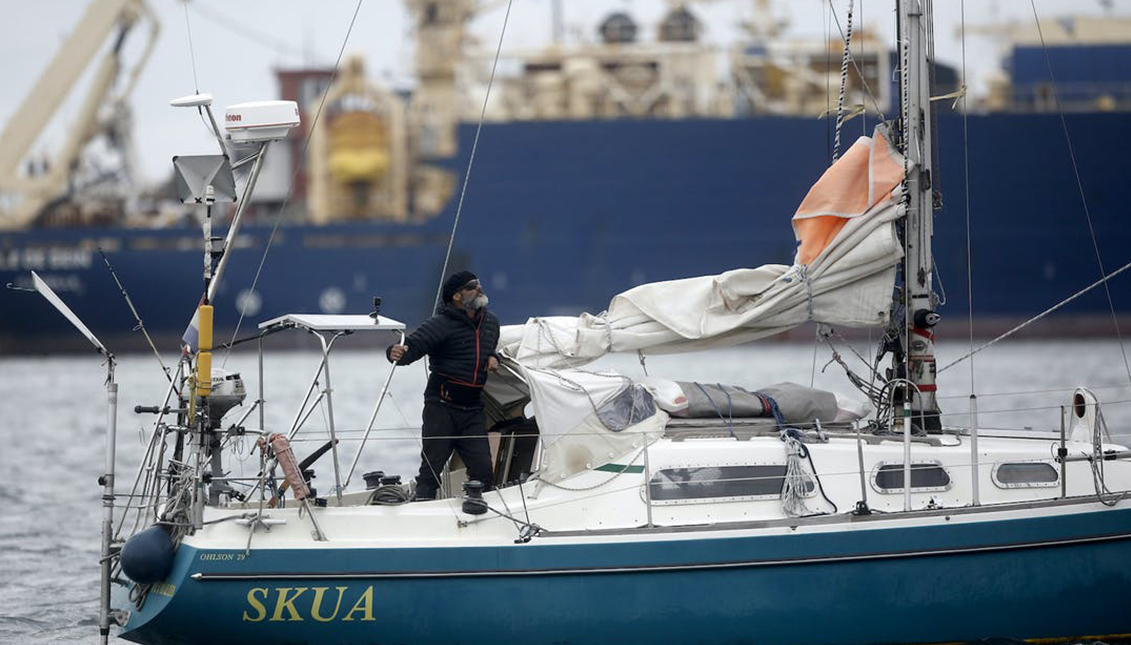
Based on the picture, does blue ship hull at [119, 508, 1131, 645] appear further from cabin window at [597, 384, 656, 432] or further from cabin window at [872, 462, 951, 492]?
cabin window at [597, 384, 656, 432]

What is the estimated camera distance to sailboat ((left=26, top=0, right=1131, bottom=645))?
790 cm

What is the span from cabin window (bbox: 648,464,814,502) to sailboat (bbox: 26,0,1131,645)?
0.01 m

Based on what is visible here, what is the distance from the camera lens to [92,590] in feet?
38.1

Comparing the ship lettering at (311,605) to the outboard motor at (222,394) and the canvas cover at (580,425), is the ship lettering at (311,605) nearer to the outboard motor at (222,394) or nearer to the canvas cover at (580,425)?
the outboard motor at (222,394)

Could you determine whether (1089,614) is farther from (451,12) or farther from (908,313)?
(451,12)

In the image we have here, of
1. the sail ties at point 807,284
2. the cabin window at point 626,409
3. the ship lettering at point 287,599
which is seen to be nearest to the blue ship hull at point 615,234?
the sail ties at point 807,284

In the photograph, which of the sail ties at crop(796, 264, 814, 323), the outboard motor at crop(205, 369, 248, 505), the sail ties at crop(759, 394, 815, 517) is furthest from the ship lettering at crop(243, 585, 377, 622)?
the sail ties at crop(796, 264, 814, 323)

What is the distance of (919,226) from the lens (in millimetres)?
8945

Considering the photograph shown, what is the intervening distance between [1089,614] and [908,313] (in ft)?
6.35

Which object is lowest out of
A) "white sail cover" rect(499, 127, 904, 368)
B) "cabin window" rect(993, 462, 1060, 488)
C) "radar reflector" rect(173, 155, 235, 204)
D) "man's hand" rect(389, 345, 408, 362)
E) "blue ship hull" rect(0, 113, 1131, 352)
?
"cabin window" rect(993, 462, 1060, 488)

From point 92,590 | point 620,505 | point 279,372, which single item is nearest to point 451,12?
point 279,372

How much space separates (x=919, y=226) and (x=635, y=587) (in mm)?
2755

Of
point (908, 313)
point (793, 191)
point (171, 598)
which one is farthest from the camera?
point (793, 191)

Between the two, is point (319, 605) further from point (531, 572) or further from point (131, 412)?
point (131, 412)
